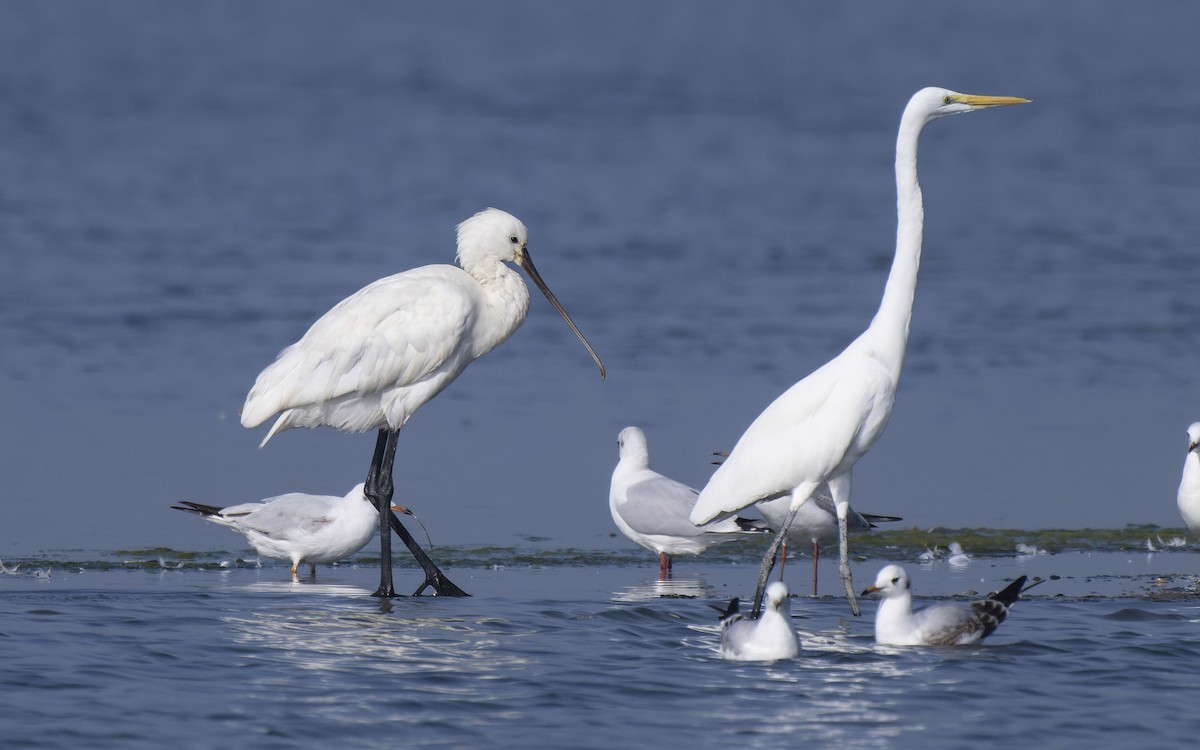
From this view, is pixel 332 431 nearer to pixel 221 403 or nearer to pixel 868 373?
pixel 221 403

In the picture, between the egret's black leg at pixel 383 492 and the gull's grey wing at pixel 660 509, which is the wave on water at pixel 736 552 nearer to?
the gull's grey wing at pixel 660 509

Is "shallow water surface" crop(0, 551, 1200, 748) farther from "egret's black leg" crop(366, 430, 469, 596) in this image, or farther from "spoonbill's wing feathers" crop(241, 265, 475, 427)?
"spoonbill's wing feathers" crop(241, 265, 475, 427)

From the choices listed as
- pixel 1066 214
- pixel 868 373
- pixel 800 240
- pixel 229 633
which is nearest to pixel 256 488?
pixel 229 633

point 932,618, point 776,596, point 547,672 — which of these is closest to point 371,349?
point 547,672

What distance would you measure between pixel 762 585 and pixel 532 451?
4.38 metres

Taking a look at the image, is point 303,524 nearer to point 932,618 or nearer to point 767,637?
point 767,637

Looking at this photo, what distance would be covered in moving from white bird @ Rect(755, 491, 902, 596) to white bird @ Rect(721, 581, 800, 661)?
7.80 ft

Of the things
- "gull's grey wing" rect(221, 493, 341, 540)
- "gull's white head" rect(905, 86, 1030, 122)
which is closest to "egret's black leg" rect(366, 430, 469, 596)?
Result: "gull's grey wing" rect(221, 493, 341, 540)

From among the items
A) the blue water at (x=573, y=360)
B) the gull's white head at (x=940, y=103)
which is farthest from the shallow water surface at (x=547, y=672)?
the gull's white head at (x=940, y=103)

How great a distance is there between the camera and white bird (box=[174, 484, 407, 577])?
10.6 metres

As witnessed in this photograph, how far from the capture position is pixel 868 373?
8750 millimetres

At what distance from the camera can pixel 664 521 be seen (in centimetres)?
1080

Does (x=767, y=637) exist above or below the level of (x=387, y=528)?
below

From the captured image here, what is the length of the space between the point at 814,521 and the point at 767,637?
297 cm
